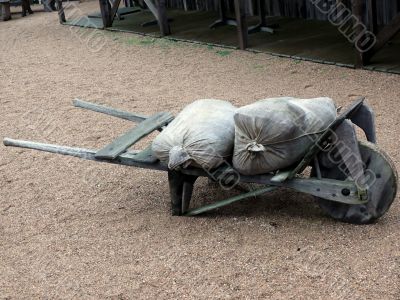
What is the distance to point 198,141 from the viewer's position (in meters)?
4.07

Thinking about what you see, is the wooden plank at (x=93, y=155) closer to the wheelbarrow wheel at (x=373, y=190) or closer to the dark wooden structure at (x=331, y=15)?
the wheelbarrow wheel at (x=373, y=190)

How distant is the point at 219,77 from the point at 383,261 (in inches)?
187

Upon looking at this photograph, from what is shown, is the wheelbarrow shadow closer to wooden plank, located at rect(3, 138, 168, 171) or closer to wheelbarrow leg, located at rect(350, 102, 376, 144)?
wooden plank, located at rect(3, 138, 168, 171)

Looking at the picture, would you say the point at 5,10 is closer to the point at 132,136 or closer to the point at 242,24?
the point at 242,24

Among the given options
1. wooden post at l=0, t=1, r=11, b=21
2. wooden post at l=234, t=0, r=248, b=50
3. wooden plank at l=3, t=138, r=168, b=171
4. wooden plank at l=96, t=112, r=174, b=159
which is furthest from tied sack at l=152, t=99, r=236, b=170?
wooden post at l=0, t=1, r=11, b=21

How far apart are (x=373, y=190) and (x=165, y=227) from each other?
1.32 m

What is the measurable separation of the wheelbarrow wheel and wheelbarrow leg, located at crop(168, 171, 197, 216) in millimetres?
886

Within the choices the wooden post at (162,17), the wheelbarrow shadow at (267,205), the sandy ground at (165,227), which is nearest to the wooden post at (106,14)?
the wooden post at (162,17)

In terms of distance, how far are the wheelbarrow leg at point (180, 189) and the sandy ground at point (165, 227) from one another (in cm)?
8

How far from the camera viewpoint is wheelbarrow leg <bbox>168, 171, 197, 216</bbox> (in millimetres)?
4301

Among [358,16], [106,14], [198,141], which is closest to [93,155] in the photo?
[198,141]

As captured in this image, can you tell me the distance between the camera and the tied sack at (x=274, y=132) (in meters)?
3.85

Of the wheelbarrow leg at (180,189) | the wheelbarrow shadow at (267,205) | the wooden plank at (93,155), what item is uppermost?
the wooden plank at (93,155)

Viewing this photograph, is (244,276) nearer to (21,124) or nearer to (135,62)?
(21,124)
